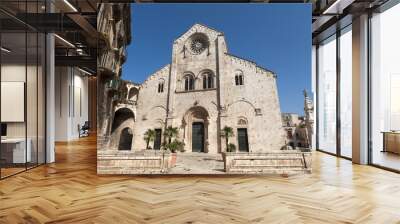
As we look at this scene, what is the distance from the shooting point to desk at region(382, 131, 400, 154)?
652cm

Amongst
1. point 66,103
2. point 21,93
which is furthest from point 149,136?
point 66,103

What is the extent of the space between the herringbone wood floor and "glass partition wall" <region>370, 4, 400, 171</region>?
739mm

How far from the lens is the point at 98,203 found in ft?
13.6

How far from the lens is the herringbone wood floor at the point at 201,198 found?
11.8 ft

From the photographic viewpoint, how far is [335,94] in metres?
8.98

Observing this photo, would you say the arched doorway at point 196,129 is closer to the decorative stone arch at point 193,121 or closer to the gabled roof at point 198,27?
the decorative stone arch at point 193,121

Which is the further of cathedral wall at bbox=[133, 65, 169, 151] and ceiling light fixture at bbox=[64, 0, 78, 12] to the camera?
ceiling light fixture at bbox=[64, 0, 78, 12]

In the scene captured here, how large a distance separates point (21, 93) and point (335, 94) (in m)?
7.73

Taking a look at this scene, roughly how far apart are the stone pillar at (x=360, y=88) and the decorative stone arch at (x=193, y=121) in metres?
3.82

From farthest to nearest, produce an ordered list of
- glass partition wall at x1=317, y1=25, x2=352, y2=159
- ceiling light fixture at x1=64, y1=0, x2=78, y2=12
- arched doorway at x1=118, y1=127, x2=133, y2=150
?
1. glass partition wall at x1=317, y1=25, x2=352, y2=159
2. ceiling light fixture at x1=64, y1=0, x2=78, y2=12
3. arched doorway at x1=118, y1=127, x2=133, y2=150

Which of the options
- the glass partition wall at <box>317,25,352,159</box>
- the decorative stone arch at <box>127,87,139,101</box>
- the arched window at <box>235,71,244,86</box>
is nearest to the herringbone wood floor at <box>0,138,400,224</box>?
the decorative stone arch at <box>127,87,139,101</box>

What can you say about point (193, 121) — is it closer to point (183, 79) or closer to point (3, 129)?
point (183, 79)

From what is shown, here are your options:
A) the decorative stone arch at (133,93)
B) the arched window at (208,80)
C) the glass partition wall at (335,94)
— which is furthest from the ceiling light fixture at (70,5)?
the glass partition wall at (335,94)

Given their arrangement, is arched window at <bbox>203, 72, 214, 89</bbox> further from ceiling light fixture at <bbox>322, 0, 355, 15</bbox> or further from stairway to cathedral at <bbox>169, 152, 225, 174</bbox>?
ceiling light fixture at <bbox>322, 0, 355, 15</bbox>
